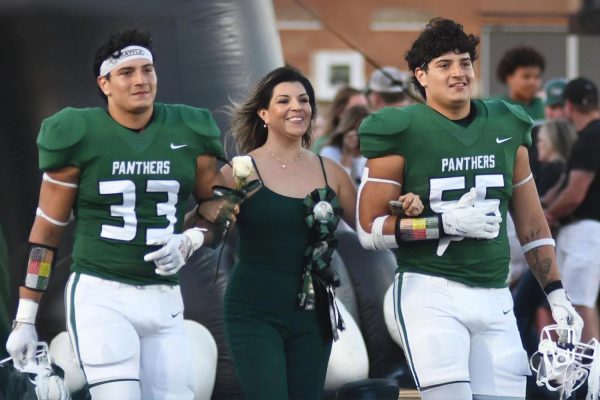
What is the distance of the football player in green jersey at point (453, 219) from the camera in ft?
15.1

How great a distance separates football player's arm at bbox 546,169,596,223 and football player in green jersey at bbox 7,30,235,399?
2949 mm

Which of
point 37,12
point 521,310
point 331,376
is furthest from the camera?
point 521,310

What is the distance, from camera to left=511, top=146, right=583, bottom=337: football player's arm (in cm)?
488

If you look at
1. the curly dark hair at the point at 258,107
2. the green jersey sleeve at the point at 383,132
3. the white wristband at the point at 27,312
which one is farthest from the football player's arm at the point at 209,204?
the white wristband at the point at 27,312

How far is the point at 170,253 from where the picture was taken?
180 inches

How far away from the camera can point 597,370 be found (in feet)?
16.2

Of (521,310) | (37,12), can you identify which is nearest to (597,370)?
(521,310)

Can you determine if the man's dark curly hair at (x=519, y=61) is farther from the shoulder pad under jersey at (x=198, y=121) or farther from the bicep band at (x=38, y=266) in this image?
the bicep band at (x=38, y=266)

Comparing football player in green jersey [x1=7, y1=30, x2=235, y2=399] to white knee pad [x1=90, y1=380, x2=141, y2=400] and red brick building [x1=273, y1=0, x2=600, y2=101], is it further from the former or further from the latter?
red brick building [x1=273, y1=0, x2=600, y2=101]

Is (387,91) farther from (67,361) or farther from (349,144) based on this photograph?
(67,361)

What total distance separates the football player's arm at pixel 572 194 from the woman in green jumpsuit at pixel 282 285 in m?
2.38

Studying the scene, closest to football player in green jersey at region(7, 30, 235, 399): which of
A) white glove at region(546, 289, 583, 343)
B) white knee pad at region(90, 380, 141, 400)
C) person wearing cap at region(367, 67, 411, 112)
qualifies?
white knee pad at region(90, 380, 141, 400)

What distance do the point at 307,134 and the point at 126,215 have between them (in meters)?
1.11

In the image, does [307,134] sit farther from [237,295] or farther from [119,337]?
[119,337]
